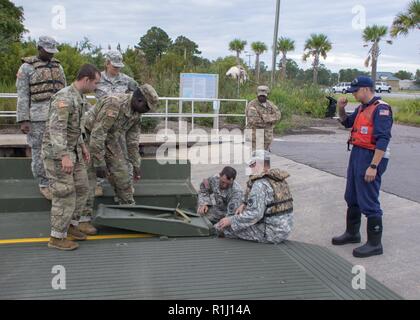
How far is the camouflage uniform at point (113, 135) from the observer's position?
15.5 feet

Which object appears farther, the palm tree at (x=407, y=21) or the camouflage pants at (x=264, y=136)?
the palm tree at (x=407, y=21)

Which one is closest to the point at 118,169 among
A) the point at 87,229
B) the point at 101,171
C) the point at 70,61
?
the point at 101,171

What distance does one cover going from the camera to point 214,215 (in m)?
5.34

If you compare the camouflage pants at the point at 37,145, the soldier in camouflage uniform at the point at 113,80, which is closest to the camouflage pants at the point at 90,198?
the soldier in camouflage uniform at the point at 113,80

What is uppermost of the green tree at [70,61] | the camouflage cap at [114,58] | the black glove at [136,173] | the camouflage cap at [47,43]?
the green tree at [70,61]

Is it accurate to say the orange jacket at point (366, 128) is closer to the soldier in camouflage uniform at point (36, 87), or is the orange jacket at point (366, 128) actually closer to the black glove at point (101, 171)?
the black glove at point (101, 171)

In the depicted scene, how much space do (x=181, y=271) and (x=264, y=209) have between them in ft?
3.56

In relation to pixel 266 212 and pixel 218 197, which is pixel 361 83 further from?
pixel 218 197

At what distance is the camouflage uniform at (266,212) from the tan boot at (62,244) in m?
1.40

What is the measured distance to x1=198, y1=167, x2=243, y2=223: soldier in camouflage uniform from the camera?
5.30 metres
